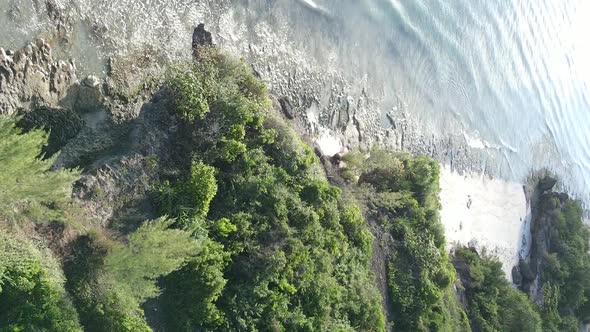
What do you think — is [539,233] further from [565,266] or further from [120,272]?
[120,272]

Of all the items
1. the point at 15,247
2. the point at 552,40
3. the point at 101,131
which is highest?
the point at 552,40

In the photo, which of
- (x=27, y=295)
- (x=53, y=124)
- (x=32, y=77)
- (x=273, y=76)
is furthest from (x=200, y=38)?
(x=27, y=295)

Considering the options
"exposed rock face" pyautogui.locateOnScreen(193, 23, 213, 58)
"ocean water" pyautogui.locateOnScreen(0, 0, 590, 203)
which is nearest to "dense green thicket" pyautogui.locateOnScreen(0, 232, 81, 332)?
"ocean water" pyautogui.locateOnScreen(0, 0, 590, 203)

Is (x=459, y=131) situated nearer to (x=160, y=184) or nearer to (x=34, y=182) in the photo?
(x=160, y=184)

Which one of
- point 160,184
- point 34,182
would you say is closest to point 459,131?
point 160,184

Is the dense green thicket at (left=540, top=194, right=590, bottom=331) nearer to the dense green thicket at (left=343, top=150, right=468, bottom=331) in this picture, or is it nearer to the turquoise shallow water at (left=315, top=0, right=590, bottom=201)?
the turquoise shallow water at (left=315, top=0, right=590, bottom=201)
